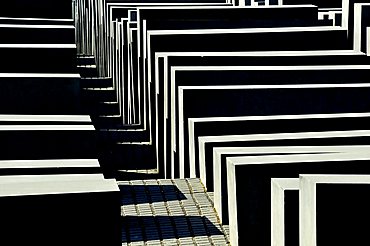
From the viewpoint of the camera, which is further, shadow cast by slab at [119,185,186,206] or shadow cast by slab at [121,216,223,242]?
shadow cast by slab at [119,185,186,206]

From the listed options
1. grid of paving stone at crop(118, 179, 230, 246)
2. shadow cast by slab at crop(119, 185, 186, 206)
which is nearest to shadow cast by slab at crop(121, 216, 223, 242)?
grid of paving stone at crop(118, 179, 230, 246)

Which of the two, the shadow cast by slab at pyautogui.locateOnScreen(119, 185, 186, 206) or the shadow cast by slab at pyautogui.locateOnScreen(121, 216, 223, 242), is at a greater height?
the shadow cast by slab at pyautogui.locateOnScreen(119, 185, 186, 206)

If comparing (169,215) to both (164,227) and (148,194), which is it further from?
(148,194)

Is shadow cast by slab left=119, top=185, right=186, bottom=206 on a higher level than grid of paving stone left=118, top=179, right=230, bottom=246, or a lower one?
higher

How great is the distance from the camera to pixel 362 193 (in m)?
9.71

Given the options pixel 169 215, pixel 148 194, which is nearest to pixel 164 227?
pixel 169 215

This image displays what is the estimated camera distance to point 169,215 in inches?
547

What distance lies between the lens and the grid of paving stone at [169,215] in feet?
42.6

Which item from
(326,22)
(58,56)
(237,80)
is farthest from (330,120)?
(326,22)

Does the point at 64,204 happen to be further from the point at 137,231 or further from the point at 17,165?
the point at 137,231

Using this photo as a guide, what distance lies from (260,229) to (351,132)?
2874mm

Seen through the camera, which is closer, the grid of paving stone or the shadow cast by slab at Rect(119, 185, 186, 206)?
the grid of paving stone

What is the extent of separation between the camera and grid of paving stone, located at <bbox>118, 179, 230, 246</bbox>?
12984 mm

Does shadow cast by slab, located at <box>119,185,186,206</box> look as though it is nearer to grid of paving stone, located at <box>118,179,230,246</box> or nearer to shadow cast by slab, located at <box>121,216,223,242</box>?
grid of paving stone, located at <box>118,179,230,246</box>
